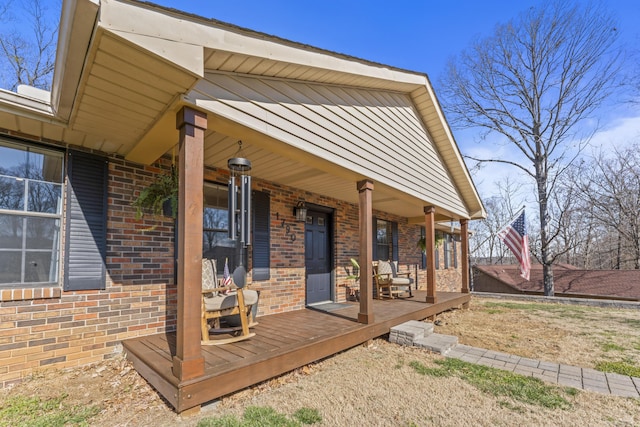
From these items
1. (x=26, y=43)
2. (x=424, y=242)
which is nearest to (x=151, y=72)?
(x=424, y=242)

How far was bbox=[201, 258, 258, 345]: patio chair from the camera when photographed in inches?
132

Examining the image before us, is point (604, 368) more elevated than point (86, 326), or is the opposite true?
point (86, 326)

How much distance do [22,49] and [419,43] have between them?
12.7 m

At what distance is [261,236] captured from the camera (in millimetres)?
5000

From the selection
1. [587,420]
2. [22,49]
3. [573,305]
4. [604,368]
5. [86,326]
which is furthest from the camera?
[22,49]

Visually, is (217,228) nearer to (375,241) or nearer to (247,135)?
(247,135)

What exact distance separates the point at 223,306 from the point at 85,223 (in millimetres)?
1629

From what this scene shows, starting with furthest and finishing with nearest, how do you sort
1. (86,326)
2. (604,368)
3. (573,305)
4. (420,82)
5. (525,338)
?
1. (573,305)
2. (420,82)
3. (525,338)
4. (604,368)
5. (86,326)

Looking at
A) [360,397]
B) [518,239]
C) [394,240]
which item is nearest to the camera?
[360,397]

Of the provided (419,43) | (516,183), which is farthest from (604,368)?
(516,183)

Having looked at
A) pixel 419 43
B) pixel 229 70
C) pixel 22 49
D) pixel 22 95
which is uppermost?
pixel 22 49

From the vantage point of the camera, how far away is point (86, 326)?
3.27 meters

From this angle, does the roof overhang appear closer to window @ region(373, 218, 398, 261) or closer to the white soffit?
the white soffit

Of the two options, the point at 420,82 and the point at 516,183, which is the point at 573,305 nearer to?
the point at 420,82
